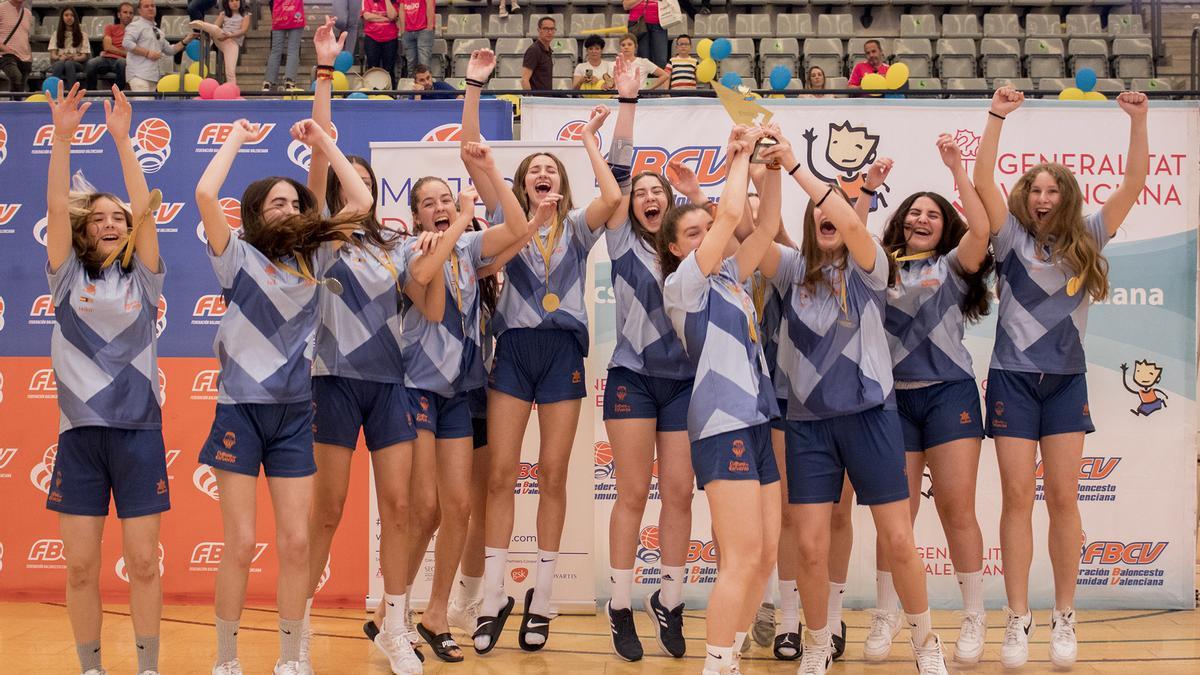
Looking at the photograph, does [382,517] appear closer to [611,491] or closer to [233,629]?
[233,629]

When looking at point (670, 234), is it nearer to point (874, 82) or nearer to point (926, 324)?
point (926, 324)

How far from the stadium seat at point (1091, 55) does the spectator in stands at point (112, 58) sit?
9.78 meters

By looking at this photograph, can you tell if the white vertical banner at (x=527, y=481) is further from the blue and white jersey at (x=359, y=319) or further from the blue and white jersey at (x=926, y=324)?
the blue and white jersey at (x=926, y=324)

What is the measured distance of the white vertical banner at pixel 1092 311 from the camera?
5930 millimetres

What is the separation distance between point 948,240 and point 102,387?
11.0 feet

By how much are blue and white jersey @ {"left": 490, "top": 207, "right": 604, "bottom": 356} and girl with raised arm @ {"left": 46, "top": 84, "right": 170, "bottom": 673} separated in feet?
4.71

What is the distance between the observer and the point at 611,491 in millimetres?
6086

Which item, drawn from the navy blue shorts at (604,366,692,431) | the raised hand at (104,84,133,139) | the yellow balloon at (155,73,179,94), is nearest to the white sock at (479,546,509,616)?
the navy blue shorts at (604,366,692,431)

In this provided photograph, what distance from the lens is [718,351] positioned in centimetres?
385

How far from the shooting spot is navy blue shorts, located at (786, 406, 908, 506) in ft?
13.3

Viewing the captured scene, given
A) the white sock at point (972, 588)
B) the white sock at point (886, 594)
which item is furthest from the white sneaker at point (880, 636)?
the white sock at point (972, 588)

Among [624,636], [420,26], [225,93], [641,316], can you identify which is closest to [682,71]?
[420,26]

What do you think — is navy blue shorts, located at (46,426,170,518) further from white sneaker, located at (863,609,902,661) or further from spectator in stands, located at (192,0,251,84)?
spectator in stands, located at (192,0,251,84)

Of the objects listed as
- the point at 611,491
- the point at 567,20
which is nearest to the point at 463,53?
the point at 567,20
